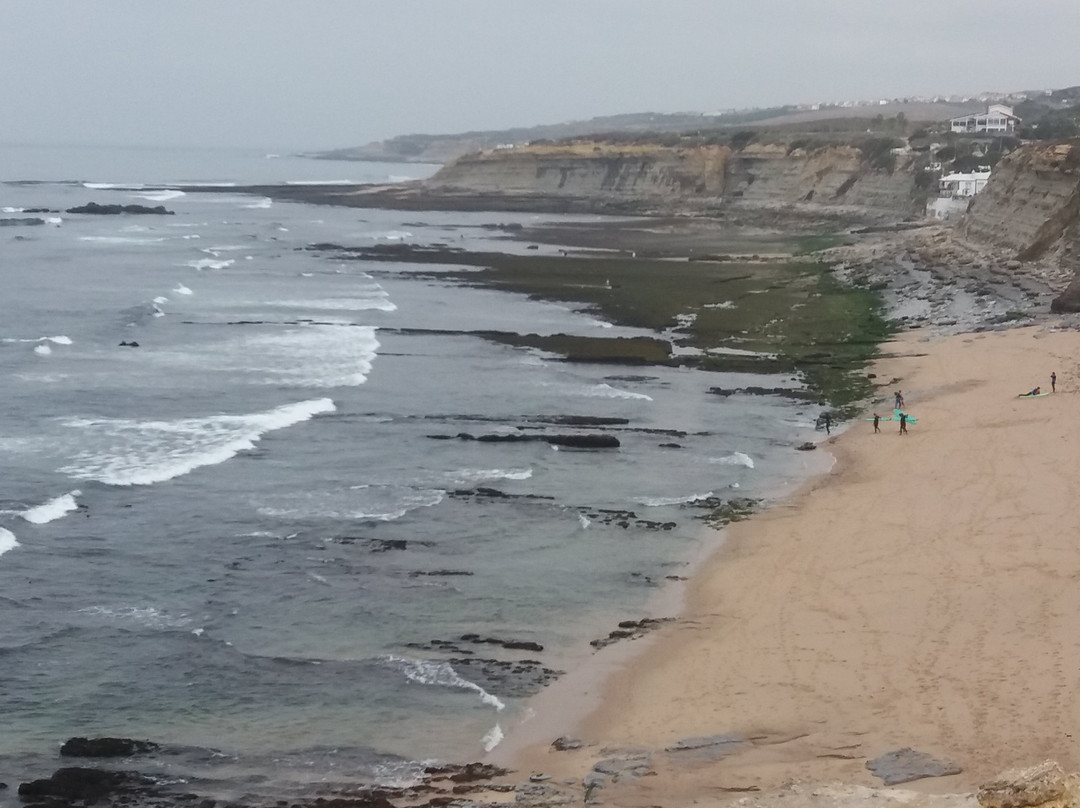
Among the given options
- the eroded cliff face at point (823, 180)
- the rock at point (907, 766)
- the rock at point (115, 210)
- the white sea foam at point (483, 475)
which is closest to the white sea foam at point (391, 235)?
the rock at point (115, 210)

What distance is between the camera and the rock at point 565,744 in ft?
42.6

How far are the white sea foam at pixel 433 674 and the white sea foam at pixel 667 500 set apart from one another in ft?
24.0

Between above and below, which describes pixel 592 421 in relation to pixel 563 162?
below

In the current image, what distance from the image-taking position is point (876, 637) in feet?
49.7

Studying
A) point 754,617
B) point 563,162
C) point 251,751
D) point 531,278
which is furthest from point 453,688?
point 563,162

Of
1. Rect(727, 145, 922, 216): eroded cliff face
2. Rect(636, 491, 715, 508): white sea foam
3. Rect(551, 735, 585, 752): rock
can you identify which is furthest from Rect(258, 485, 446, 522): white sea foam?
Rect(727, 145, 922, 216): eroded cliff face

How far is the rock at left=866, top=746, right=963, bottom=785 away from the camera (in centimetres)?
1120

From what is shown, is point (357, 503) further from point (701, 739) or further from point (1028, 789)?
point (1028, 789)

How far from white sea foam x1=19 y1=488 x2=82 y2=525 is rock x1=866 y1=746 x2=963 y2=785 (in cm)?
1419

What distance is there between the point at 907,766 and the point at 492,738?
4.31 m

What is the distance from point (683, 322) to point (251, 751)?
99.9 ft

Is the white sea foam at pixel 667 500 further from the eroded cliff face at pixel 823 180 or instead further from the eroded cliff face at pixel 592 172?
the eroded cliff face at pixel 592 172

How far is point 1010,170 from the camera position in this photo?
53.8m

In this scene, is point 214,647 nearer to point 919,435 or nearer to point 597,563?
point 597,563
